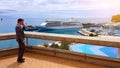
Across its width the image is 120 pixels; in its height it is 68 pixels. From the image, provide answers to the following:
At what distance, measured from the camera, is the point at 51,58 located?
17.2ft

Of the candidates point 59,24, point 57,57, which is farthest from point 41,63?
point 59,24

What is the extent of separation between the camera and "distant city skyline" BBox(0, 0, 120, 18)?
7.46 metres

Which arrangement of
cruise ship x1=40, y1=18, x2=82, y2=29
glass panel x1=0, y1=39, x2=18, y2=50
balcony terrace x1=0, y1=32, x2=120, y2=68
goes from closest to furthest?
balcony terrace x1=0, y1=32, x2=120, y2=68 → glass panel x1=0, y1=39, x2=18, y2=50 → cruise ship x1=40, y1=18, x2=82, y2=29

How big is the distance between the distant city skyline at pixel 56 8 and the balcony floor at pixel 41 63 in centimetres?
251

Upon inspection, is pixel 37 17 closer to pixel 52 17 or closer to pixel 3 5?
pixel 52 17

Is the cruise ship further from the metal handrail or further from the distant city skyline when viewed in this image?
the metal handrail

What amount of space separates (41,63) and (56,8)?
171 inches

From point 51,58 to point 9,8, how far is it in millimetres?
3674

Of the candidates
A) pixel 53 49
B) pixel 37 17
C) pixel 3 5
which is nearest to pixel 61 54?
pixel 53 49

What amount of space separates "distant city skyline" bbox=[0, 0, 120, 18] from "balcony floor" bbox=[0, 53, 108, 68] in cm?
251

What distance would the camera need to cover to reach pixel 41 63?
4.82 meters

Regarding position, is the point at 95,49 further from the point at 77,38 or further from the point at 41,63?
the point at 41,63

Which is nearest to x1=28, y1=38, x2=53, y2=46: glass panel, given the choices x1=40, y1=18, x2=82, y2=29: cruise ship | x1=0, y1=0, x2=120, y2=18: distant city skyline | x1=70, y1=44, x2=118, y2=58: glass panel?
x1=70, y1=44, x2=118, y2=58: glass panel

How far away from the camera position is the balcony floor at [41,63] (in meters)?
4.57
